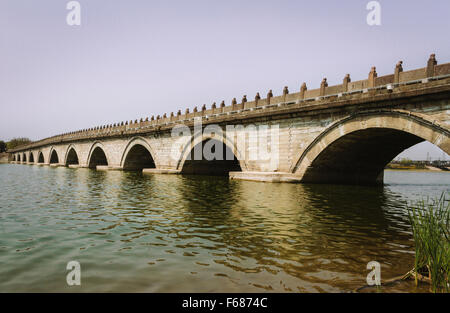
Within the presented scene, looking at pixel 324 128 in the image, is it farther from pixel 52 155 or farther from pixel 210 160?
pixel 52 155

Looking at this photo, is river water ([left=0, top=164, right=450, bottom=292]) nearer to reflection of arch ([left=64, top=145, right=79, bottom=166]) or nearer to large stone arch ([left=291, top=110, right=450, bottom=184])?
large stone arch ([left=291, top=110, right=450, bottom=184])

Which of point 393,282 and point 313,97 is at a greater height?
point 313,97

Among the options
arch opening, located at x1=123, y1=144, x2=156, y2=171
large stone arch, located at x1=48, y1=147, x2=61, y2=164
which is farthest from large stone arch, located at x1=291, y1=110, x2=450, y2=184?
large stone arch, located at x1=48, y1=147, x2=61, y2=164

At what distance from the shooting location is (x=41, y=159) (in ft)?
251

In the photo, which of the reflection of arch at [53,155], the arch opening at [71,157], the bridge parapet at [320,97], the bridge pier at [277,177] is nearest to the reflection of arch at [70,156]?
the arch opening at [71,157]

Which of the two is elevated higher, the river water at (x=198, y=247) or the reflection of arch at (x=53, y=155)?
the reflection of arch at (x=53, y=155)

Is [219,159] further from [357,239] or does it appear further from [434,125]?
[357,239]

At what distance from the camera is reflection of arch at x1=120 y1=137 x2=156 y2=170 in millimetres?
34719

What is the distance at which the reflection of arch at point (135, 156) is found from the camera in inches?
1367

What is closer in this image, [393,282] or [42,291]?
[42,291]

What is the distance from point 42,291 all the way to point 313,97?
51.3ft

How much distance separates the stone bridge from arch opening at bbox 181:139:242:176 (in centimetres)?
10

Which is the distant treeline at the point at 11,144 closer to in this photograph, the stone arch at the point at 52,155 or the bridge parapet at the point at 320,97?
the stone arch at the point at 52,155
